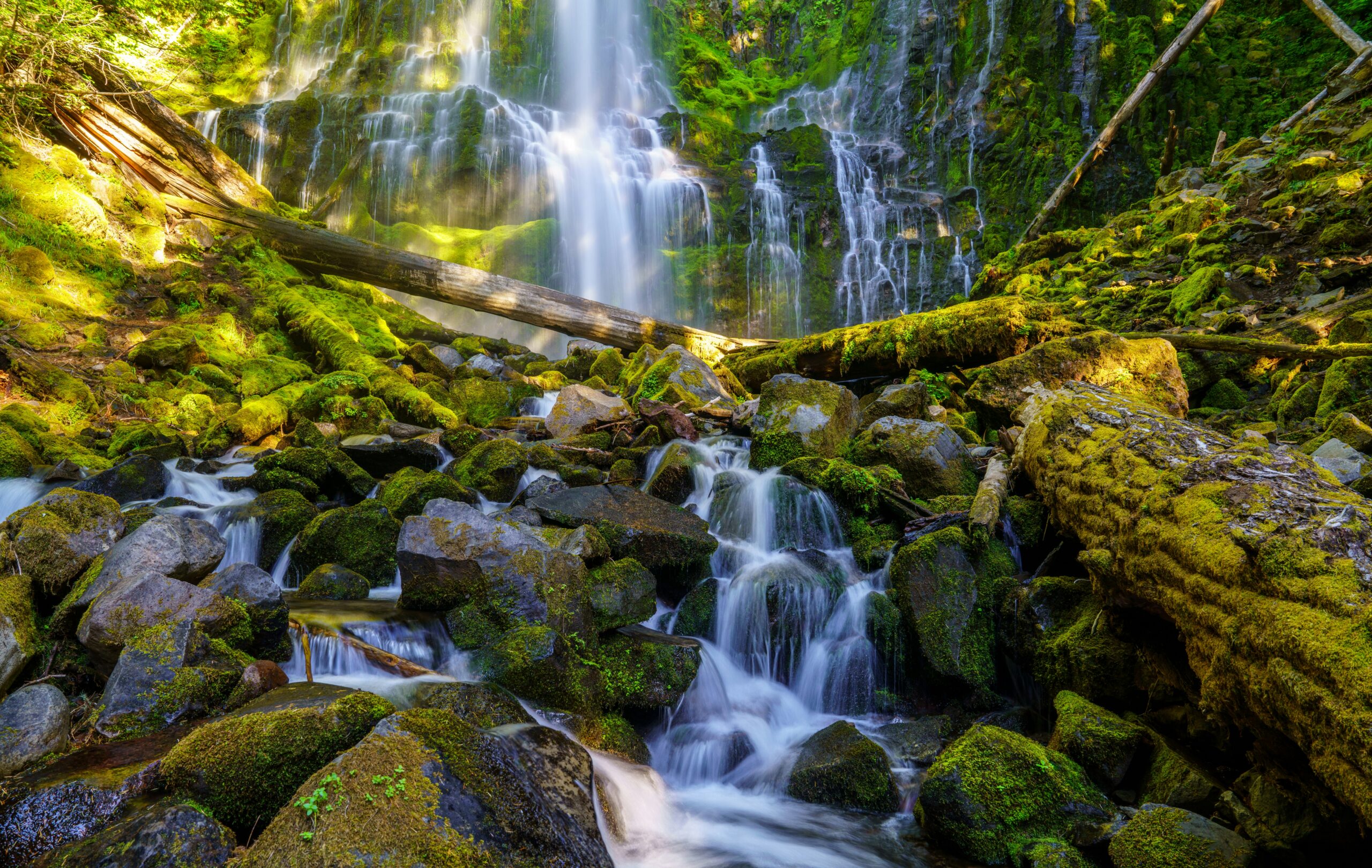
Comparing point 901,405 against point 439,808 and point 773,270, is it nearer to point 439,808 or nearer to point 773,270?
point 439,808

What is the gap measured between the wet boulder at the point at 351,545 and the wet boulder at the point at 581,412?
9.77 ft

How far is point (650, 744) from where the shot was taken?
4027mm

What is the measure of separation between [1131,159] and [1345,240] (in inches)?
353

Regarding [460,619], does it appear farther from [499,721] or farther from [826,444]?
[826,444]

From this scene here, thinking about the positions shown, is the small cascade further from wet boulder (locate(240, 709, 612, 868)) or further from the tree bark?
wet boulder (locate(240, 709, 612, 868))

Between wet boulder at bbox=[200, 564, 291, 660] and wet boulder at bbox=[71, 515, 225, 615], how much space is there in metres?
0.24

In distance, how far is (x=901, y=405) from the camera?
283 inches

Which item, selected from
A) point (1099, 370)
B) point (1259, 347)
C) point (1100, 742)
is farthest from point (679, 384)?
point (1100, 742)

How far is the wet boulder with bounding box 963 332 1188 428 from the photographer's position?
639cm

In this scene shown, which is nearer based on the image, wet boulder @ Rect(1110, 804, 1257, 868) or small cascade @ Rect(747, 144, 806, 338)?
wet boulder @ Rect(1110, 804, 1257, 868)

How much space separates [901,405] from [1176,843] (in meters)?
5.11

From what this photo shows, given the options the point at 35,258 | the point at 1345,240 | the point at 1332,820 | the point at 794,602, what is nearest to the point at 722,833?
the point at 794,602

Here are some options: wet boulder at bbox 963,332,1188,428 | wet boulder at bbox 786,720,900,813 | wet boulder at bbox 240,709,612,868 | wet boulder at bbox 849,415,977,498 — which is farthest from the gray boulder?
wet boulder at bbox 963,332,1188,428

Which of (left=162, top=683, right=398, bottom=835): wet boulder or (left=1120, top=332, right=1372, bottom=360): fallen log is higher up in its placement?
(left=1120, top=332, right=1372, bottom=360): fallen log
